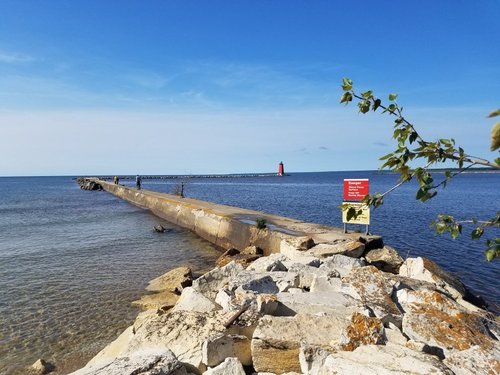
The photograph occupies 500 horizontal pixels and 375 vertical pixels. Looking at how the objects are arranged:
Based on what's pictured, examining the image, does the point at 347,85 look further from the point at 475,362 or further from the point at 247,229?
the point at 247,229

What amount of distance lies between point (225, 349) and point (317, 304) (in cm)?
160

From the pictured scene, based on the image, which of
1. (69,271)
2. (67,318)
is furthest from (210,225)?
(67,318)

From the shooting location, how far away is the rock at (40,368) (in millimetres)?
5418

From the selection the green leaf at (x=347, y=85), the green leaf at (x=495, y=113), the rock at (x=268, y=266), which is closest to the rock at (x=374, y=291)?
the rock at (x=268, y=266)

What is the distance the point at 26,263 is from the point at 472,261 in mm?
15145

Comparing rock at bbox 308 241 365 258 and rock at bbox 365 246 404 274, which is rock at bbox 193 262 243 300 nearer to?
rock at bbox 308 241 365 258

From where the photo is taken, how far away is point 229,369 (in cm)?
360

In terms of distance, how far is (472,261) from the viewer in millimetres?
12539

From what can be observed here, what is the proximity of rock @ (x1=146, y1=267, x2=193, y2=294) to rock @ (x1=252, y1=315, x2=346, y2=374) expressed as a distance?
499cm

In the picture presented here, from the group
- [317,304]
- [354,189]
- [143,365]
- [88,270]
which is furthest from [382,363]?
[88,270]

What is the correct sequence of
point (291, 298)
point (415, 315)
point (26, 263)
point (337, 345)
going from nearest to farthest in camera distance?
point (337, 345) → point (415, 315) → point (291, 298) → point (26, 263)

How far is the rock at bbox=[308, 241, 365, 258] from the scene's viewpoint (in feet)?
27.6

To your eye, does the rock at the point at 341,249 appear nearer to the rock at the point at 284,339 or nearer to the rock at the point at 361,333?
the rock at the point at 284,339

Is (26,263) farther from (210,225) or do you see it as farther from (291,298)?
Answer: (291,298)
